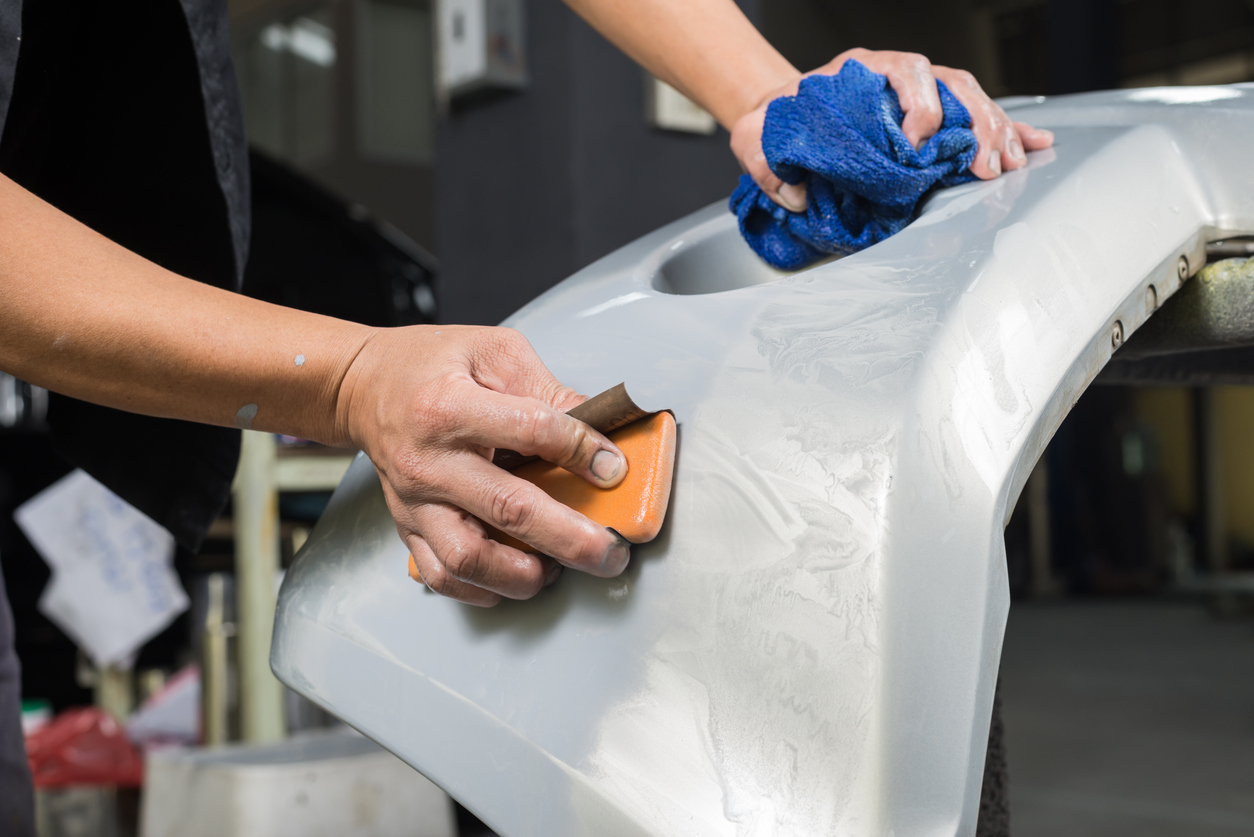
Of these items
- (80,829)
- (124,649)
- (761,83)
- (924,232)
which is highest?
(761,83)

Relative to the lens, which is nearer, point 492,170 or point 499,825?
point 499,825

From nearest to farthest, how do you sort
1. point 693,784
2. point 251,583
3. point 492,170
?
1. point 693,784
2. point 251,583
3. point 492,170

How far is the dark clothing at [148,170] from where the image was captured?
0.66 metres

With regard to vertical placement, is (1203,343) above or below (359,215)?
below

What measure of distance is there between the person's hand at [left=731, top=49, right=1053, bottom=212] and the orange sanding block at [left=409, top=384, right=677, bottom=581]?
0.22 meters

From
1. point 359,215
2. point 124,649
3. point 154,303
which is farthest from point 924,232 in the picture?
point 359,215

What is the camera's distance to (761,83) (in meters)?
0.64

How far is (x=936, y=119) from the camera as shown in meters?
0.50

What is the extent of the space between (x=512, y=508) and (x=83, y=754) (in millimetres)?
1426

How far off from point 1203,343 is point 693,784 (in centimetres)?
33

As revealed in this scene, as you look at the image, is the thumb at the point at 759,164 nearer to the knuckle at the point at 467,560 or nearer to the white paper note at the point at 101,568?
the knuckle at the point at 467,560

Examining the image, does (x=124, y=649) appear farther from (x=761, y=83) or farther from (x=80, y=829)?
(x=761, y=83)

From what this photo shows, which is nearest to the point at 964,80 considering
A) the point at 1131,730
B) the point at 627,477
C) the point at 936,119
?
the point at 936,119

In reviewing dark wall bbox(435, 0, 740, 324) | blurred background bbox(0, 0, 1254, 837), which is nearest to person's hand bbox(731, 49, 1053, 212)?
blurred background bbox(0, 0, 1254, 837)
